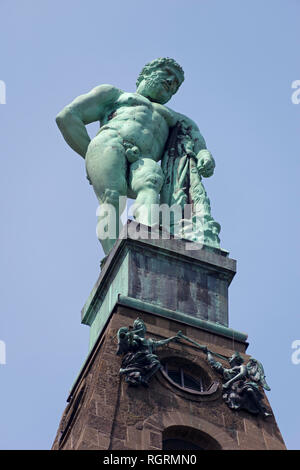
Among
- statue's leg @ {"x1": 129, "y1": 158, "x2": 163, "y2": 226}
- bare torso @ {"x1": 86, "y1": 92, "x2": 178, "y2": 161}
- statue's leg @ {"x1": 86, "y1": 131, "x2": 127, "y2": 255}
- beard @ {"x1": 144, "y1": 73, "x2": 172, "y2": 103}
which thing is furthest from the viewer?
beard @ {"x1": 144, "y1": 73, "x2": 172, "y2": 103}

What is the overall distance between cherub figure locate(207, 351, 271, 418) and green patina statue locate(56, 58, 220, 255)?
3422 mm

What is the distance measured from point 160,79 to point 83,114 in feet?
7.52

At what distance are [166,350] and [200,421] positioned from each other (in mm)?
1778

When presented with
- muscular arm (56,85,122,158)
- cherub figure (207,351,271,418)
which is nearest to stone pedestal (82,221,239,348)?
cherub figure (207,351,271,418)

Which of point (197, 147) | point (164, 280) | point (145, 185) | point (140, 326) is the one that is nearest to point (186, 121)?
point (197, 147)

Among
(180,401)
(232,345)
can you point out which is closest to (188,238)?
(232,345)

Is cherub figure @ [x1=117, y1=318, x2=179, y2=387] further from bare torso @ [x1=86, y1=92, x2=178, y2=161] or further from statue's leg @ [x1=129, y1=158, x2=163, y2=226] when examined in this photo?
bare torso @ [x1=86, y1=92, x2=178, y2=161]

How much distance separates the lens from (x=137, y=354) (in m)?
21.8

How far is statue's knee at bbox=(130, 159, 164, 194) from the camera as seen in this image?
26.0 meters

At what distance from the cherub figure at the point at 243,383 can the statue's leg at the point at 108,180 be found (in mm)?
4455

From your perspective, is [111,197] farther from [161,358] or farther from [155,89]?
[161,358]

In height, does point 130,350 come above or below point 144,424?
above
